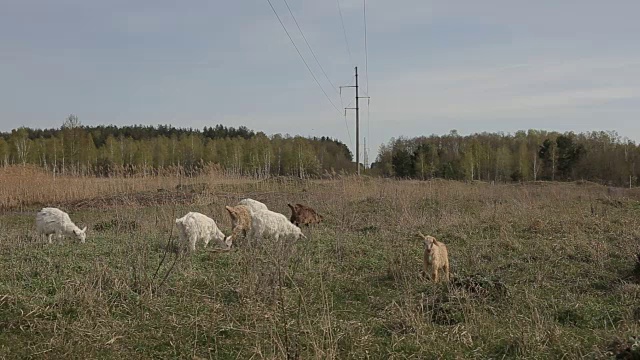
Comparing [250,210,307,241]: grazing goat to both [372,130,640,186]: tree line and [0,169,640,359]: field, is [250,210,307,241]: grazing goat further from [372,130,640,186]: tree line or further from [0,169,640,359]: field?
[372,130,640,186]: tree line

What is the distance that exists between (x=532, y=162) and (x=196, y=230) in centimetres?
5241

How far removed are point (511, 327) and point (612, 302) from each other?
1.92 metres

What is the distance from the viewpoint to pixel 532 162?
56.4m

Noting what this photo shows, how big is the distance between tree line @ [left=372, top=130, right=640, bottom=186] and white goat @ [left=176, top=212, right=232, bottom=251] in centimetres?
4142

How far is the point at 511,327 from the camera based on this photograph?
5352mm

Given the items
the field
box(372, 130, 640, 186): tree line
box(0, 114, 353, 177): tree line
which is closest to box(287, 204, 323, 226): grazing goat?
the field

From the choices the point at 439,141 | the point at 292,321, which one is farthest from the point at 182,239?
the point at 439,141

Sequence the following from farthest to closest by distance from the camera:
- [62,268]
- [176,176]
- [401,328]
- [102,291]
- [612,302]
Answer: [176,176] → [62,268] → [612,302] → [102,291] → [401,328]

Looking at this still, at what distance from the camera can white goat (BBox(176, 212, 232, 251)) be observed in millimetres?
9602

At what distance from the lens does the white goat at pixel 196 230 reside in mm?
9602

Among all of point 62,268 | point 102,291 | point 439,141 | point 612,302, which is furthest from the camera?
point 439,141

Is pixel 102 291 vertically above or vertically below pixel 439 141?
below

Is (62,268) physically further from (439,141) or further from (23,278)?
(439,141)

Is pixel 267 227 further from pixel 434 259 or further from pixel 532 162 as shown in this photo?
pixel 532 162
